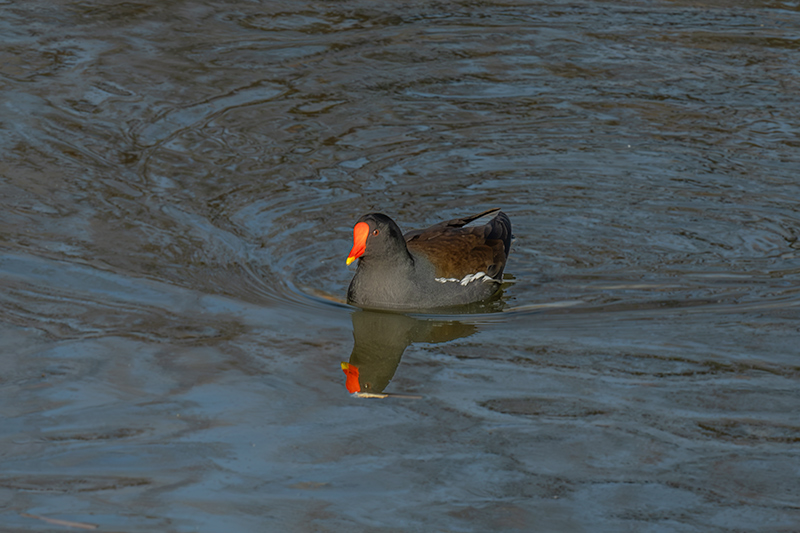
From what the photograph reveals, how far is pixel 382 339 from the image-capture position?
6.44 meters

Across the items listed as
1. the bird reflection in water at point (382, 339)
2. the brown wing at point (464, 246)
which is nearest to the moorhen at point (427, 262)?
the brown wing at point (464, 246)

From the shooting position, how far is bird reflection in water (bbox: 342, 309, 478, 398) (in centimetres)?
577

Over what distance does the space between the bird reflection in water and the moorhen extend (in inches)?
4.7

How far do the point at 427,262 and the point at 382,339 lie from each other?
762 millimetres

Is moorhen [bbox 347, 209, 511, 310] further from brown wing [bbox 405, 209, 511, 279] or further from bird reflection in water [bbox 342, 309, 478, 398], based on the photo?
bird reflection in water [bbox 342, 309, 478, 398]

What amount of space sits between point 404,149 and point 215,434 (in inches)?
186

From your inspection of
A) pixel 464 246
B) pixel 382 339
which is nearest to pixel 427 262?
pixel 464 246

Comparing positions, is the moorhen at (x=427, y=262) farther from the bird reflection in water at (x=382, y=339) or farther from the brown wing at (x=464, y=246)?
the bird reflection in water at (x=382, y=339)

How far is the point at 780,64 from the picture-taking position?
11250 millimetres

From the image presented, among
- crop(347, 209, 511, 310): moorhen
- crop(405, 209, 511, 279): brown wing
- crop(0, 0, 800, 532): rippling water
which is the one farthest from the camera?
crop(405, 209, 511, 279): brown wing

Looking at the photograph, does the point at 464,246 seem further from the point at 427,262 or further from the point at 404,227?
the point at 404,227

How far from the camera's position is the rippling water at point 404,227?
465cm

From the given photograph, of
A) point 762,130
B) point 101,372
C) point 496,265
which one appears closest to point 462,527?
point 101,372

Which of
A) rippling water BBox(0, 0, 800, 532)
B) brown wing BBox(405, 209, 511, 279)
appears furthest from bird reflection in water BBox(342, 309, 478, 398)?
brown wing BBox(405, 209, 511, 279)
